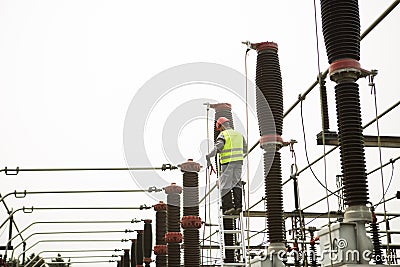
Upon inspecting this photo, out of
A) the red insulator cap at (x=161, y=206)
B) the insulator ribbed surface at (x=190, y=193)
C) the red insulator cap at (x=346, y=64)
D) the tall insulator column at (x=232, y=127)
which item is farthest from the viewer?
the red insulator cap at (x=161, y=206)

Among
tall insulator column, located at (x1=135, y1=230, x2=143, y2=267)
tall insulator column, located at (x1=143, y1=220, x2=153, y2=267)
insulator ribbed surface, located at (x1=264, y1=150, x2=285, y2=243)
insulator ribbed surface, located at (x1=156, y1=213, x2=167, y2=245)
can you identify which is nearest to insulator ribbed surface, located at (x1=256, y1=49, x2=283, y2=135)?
insulator ribbed surface, located at (x1=264, y1=150, x2=285, y2=243)

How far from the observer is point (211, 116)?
331 inches

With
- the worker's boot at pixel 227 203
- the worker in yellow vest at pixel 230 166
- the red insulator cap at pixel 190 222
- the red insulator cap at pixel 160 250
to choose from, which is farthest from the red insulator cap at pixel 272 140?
the red insulator cap at pixel 160 250

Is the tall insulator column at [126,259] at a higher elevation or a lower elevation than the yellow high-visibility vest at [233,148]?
lower

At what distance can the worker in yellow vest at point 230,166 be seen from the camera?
24.0 feet

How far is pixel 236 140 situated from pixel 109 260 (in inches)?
493

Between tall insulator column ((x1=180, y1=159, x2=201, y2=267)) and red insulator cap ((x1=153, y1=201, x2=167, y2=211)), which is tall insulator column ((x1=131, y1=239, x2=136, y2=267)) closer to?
red insulator cap ((x1=153, y1=201, x2=167, y2=211))

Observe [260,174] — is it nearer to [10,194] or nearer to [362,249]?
[362,249]

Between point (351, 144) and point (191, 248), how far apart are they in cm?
418

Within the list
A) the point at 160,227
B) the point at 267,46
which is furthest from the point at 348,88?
the point at 160,227

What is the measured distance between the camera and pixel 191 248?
7.76m

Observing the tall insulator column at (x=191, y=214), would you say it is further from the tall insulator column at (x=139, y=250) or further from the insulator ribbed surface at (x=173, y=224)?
the tall insulator column at (x=139, y=250)

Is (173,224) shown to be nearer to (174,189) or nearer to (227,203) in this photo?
(174,189)

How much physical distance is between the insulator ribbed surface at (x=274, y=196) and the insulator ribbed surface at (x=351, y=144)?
1425 millimetres
